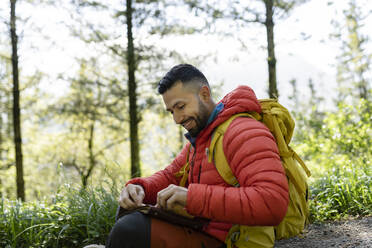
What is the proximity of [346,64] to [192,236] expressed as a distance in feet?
82.4

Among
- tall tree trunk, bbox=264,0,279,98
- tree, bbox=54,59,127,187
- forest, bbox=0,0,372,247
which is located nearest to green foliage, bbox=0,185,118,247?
forest, bbox=0,0,372,247

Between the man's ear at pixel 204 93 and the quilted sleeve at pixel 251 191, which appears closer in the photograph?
the quilted sleeve at pixel 251 191

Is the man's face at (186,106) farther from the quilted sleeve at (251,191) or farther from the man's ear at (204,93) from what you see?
the quilted sleeve at (251,191)

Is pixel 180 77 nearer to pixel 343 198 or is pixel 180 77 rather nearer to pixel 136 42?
pixel 343 198

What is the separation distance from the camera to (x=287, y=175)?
2.08m

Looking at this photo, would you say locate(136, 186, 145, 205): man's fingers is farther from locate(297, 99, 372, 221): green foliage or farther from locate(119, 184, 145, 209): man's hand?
locate(297, 99, 372, 221): green foliage

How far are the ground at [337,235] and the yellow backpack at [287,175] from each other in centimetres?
77

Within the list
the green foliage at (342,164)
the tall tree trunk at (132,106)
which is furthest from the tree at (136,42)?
the green foliage at (342,164)

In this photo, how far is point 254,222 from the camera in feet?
5.45

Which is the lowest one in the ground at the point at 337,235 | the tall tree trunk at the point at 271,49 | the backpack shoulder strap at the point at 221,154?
the ground at the point at 337,235

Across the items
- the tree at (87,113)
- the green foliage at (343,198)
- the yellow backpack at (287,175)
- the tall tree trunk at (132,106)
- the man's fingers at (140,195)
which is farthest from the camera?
the tree at (87,113)

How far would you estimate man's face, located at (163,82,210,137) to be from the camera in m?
2.12

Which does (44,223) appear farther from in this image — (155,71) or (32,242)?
(155,71)

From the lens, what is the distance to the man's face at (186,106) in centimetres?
212
